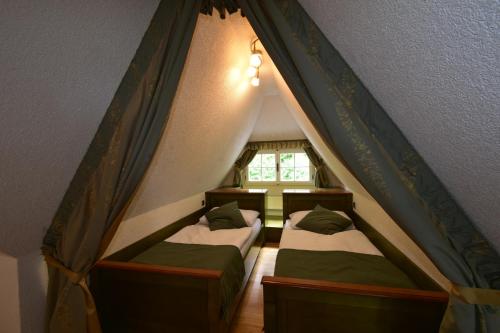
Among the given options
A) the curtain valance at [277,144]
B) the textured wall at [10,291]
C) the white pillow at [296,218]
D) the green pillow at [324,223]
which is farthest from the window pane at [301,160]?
the textured wall at [10,291]

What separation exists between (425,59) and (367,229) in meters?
2.13

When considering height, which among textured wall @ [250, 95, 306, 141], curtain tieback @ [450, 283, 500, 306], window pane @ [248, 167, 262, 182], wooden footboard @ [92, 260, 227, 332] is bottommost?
wooden footboard @ [92, 260, 227, 332]

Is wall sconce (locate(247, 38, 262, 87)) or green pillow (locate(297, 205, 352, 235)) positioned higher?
wall sconce (locate(247, 38, 262, 87))

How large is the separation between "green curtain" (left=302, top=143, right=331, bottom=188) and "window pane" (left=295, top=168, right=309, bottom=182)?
264 millimetres

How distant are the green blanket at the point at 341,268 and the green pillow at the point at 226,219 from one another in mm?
938

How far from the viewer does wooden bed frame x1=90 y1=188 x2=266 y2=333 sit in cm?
133

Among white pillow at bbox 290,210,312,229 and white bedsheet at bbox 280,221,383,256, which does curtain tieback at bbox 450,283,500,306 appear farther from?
white pillow at bbox 290,210,312,229

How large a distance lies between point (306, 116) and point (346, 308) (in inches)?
43.6

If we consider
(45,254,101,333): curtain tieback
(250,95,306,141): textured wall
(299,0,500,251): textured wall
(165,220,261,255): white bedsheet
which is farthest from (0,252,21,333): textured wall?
(250,95,306,141): textured wall

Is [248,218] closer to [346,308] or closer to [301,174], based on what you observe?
[301,174]

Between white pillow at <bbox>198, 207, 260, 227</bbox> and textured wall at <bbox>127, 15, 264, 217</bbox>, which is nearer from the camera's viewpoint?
textured wall at <bbox>127, 15, 264, 217</bbox>

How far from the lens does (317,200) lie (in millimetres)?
3061

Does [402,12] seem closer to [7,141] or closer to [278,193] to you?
[7,141]

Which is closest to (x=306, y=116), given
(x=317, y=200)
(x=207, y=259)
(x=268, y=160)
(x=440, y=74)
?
(x=440, y=74)
